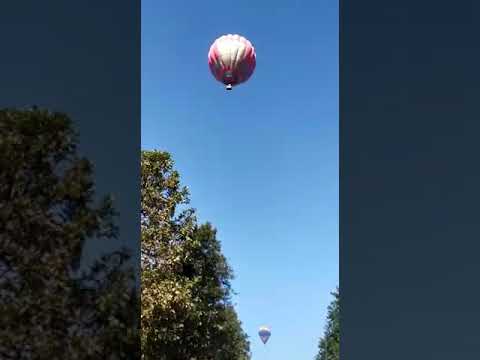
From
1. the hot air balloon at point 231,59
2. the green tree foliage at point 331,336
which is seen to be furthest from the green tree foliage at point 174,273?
the green tree foliage at point 331,336

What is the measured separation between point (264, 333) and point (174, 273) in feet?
77.7

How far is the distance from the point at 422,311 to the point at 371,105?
1233mm

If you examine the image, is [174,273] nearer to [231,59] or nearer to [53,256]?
[231,59]

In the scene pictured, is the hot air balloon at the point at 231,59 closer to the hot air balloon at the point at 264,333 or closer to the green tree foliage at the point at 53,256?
the green tree foliage at the point at 53,256

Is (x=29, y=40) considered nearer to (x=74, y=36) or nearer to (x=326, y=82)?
(x=74, y=36)

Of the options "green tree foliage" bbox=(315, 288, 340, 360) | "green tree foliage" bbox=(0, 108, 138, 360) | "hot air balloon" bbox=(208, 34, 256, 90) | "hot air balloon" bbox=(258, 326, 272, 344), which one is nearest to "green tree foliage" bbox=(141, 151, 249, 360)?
"hot air balloon" bbox=(208, 34, 256, 90)

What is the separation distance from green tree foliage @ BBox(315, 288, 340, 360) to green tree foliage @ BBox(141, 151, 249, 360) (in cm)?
1831

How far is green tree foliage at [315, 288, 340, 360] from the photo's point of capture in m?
37.9

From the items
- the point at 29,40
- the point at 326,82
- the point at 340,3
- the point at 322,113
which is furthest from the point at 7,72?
the point at 326,82

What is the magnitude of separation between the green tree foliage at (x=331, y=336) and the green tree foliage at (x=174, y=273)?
60.1ft

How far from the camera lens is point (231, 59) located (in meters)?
18.1

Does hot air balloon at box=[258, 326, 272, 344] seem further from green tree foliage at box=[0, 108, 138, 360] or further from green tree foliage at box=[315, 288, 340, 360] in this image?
green tree foliage at box=[0, 108, 138, 360]

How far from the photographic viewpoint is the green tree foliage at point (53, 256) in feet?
20.3

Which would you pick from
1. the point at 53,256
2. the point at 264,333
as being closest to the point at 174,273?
the point at 53,256
